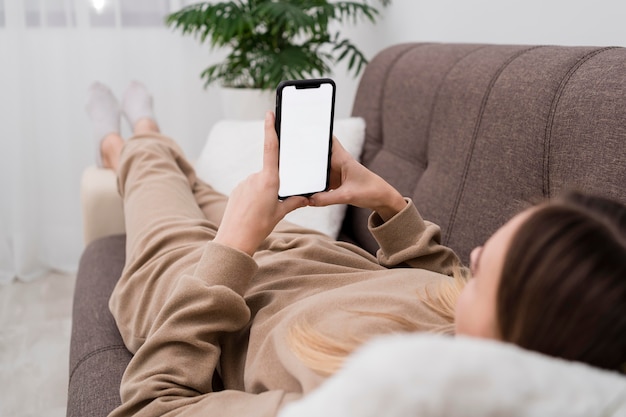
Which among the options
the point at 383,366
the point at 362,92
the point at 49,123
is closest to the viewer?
the point at 383,366

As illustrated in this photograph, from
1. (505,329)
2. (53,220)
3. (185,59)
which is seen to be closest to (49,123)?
(53,220)

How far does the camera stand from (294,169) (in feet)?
3.43

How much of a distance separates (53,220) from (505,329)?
243cm

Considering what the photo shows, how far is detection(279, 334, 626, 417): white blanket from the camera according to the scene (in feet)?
1.42

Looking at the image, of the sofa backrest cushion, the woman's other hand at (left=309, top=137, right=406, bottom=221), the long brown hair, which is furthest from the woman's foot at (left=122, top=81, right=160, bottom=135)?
the long brown hair

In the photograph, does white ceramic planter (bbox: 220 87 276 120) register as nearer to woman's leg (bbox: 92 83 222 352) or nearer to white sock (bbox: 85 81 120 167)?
white sock (bbox: 85 81 120 167)

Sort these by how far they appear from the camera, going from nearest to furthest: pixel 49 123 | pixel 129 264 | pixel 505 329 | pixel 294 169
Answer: pixel 505 329, pixel 294 169, pixel 129 264, pixel 49 123

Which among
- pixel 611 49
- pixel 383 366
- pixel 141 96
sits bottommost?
pixel 141 96

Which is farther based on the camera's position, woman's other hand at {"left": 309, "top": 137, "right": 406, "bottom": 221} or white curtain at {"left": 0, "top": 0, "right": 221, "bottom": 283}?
white curtain at {"left": 0, "top": 0, "right": 221, "bottom": 283}

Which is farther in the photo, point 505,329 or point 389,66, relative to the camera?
point 389,66

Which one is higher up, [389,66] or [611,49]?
[611,49]

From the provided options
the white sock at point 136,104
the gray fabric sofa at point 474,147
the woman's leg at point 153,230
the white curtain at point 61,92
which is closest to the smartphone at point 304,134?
the woman's leg at point 153,230

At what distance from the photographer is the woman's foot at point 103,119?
78.6 inches

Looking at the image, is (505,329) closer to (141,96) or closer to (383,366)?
(383,366)
